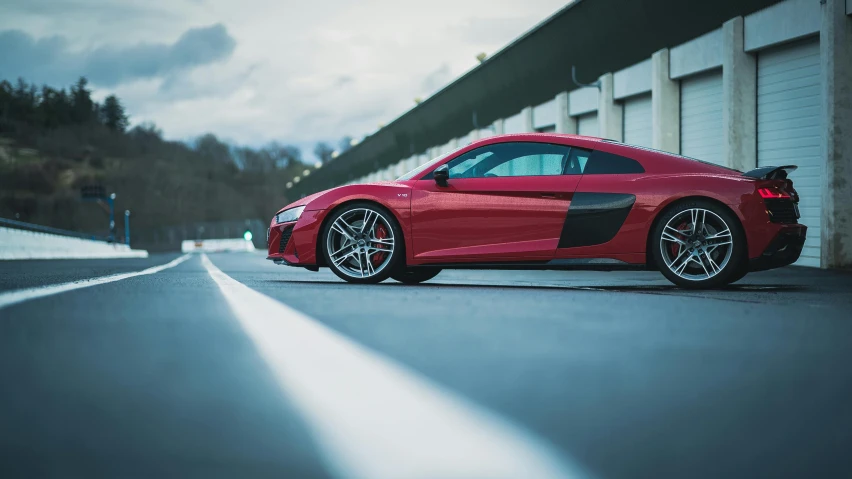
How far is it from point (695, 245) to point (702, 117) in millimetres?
13419

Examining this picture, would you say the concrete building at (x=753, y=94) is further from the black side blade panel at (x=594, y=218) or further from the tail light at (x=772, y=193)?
the black side blade panel at (x=594, y=218)

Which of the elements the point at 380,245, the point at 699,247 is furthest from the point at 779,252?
the point at 380,245

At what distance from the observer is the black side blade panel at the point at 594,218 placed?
27.9 ft

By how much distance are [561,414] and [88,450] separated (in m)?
1.39

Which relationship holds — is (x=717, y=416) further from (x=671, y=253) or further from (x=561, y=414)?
(x=671, y=253)

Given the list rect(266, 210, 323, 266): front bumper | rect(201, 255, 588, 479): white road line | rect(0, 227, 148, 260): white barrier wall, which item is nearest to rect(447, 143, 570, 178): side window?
rect(266, 210, 323, 266): front bumper

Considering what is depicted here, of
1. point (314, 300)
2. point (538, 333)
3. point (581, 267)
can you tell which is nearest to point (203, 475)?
point (538, 333)

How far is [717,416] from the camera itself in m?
3.11

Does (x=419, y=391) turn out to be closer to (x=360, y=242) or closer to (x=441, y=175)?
(x=441, y=175)

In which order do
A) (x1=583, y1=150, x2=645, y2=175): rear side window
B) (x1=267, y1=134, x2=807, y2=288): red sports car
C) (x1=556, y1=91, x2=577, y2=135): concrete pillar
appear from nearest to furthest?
(x1=267, y1=134, x2=807, y2=288): red sports car, (x1=583, y1=150, x2=645, y2=175): rear side window, (x1=556, y1=91, x2=577, y2=135): concrete pillar

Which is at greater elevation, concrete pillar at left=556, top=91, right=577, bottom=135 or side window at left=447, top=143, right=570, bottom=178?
concrete pillar at left=556, top=91, right=577, bottom=135

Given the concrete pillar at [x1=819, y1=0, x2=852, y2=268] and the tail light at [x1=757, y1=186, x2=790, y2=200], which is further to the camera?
the concrete pillar at [x1=819, y1=0, x2=852, y2=268]

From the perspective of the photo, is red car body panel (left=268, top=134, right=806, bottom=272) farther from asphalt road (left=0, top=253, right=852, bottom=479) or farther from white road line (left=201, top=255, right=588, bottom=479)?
white road line (left=201, top=255, right=588, bottom=479)

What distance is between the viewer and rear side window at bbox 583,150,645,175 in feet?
28.6
